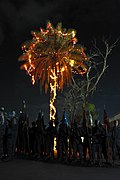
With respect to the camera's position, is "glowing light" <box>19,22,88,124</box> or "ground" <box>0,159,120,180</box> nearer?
"ground" <box>0,159,120,180</box>

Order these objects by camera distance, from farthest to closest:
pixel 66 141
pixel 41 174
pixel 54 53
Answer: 1. pixel 54 53
2. pixel 66 141
3. pixel 41 174

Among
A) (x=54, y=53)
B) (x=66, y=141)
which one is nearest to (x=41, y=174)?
(x=66, y=141)

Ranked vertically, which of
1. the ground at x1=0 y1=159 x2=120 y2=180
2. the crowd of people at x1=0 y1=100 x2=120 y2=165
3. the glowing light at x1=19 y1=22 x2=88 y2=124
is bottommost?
the ground at x1=0 y1=159 x2=120 y2=180

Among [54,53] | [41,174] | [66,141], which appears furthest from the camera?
[54,53]

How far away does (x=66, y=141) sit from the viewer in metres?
11.0

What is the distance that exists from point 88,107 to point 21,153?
23866 millimetres

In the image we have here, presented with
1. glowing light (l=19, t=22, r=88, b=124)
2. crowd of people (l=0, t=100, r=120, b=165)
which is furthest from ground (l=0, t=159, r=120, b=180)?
glowing light (l=19, t=22, r=88, b=124)

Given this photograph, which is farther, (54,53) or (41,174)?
(54,53)

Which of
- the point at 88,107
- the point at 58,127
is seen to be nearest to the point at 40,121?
the point at 58,127

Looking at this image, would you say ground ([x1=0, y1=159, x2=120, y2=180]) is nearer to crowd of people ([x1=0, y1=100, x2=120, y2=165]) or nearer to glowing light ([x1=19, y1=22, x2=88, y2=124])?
crowd of people ([x1=0, y1=100, x2=120, y2=165])

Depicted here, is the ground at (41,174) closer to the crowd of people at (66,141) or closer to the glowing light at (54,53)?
the crowd of people at (66,141)

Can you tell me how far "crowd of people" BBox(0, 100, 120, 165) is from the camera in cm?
1069

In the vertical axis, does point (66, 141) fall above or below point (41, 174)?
above

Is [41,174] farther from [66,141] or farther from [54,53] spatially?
[54,53]
